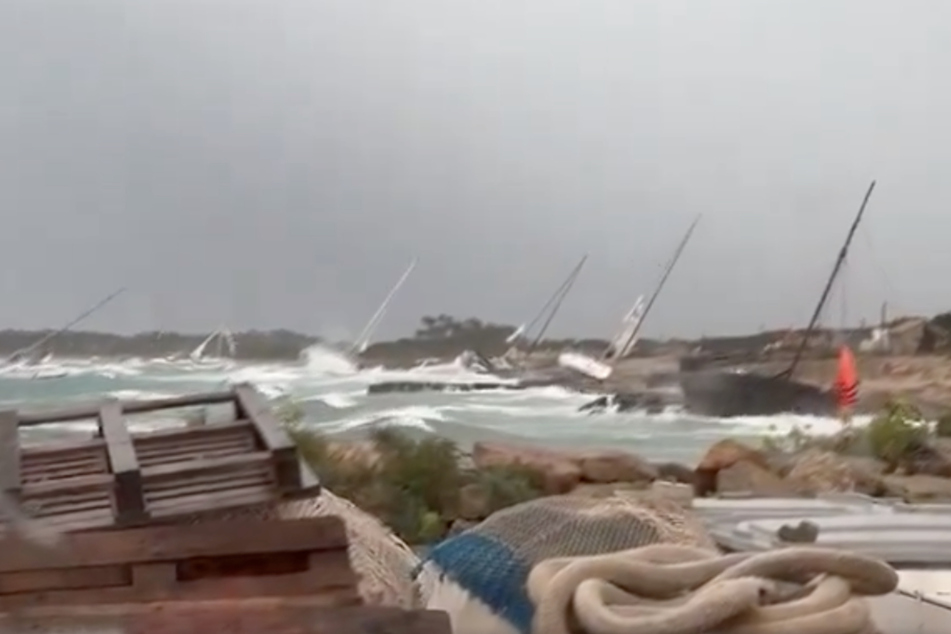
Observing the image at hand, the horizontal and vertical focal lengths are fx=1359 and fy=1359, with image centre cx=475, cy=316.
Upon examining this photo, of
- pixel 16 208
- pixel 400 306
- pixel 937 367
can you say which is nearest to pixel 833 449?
pixel 937 367

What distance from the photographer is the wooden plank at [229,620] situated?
1607 mm

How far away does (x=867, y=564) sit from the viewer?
6.59 ft

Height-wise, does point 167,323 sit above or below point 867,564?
above

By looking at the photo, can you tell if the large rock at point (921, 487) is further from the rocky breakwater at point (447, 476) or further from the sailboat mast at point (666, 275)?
the sailboat mast at point (666, 275)

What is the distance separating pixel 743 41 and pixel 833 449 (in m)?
1.13

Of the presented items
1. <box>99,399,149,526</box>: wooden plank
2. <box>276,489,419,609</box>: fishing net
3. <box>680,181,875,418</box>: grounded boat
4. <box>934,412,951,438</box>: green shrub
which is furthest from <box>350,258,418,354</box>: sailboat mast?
<box>934,412,951,438</box>: green shrub

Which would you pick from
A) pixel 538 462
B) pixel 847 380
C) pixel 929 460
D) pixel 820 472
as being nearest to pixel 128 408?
pixel 538 462

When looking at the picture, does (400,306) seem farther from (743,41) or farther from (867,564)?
(867,564)

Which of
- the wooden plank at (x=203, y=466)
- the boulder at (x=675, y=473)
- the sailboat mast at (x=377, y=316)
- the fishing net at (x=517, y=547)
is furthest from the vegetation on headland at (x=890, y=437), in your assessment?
the wooden plank at (x=203, y=466)

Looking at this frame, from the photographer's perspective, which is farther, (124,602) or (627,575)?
(627,575)

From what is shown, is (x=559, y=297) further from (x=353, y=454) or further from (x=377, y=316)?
(x=353, y=454)

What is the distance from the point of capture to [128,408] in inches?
97.3

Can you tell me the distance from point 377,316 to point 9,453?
1.45 metres

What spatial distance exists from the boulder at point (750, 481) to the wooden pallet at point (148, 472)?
5.24 feet
